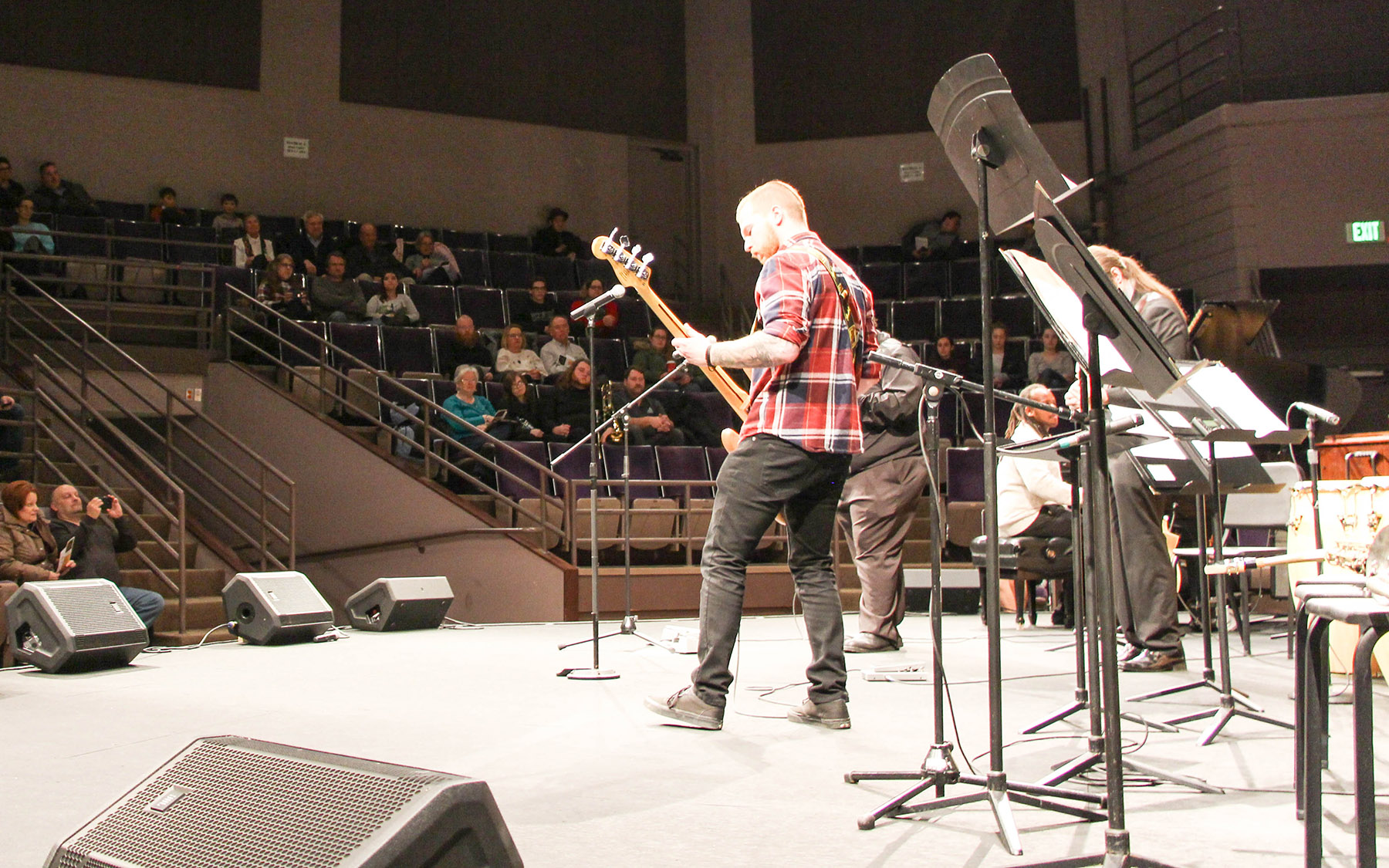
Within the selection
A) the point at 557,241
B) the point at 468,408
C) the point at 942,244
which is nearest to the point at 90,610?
the point at 468,408

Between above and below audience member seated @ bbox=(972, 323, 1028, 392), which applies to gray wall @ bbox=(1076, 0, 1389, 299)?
above

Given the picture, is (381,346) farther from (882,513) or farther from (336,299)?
(882,513)

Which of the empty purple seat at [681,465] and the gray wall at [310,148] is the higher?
the gray wall at [310,148]

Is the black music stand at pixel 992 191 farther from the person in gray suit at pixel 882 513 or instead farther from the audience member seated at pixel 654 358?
the audience member seated at pixel 654 358

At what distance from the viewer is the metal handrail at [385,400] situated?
7.10 metres

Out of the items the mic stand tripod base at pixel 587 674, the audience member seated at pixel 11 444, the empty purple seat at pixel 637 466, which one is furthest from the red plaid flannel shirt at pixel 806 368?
the audience member seated at pixel 11 444

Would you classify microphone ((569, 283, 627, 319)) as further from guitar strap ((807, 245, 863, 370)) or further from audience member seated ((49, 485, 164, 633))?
audience member seated ((49, 485, 164, 633))

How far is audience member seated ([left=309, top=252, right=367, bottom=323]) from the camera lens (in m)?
Answer: 9.25

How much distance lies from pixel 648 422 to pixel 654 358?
105 cm

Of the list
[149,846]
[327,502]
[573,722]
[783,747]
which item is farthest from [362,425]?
[149,846]

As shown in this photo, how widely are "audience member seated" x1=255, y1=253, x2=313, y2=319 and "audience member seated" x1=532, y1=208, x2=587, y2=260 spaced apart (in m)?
2.84

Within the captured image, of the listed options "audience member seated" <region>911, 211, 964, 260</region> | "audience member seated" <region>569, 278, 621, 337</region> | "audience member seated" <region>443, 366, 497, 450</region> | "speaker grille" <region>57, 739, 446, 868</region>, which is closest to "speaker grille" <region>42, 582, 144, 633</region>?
"speaker grille" <region>57, 739, 446, 868</region>

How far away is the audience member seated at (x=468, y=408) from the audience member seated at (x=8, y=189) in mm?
4191

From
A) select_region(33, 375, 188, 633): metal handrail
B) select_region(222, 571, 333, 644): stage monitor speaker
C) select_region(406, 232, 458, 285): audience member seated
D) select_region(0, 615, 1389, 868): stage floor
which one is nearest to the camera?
select_region(0, 615, 1389, 868): stage floor
